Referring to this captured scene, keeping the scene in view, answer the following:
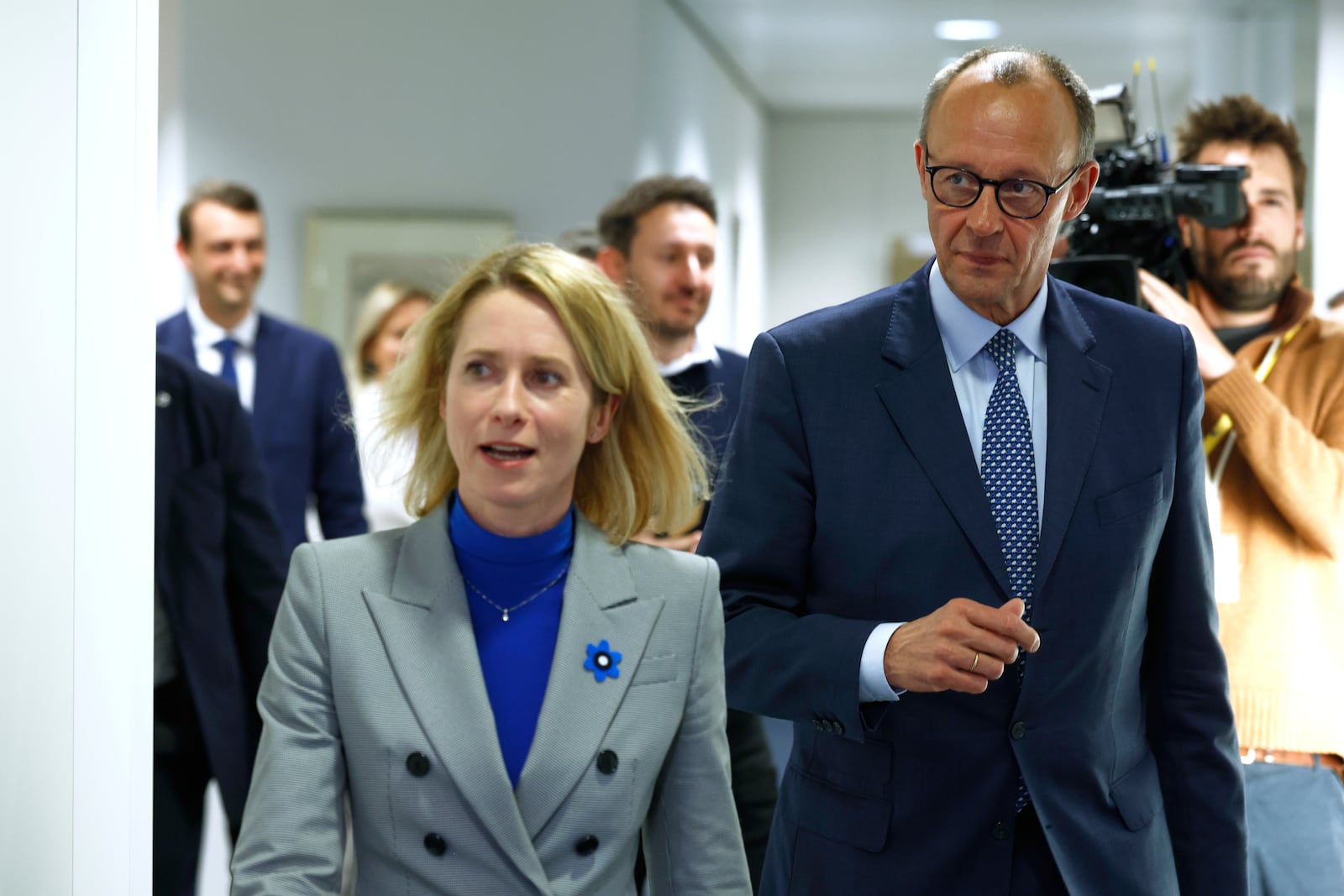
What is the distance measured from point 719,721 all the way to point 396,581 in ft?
1.29

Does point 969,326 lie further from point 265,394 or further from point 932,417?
point 265,394

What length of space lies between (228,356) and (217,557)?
1.52 meters

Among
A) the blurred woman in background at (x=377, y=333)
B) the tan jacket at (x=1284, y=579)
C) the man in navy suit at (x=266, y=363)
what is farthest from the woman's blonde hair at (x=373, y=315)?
the tan jacket at (x=1284, y=579)

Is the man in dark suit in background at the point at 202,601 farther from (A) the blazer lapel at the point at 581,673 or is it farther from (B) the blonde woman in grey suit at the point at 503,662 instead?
(A) the blazer lapel at the point at 581,673

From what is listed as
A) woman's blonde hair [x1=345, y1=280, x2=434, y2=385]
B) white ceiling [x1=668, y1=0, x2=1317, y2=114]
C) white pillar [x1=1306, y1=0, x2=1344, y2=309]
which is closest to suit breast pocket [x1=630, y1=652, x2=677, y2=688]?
woman's blonde hair [x1=345, y1=280, x2=434, y2=385]

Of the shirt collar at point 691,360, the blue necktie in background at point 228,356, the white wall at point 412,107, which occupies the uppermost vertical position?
the white wall at point 412,107

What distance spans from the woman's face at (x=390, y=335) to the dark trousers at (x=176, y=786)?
2671mm

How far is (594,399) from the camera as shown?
1.76 metres

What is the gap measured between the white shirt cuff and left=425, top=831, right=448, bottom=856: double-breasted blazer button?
0.46 meters

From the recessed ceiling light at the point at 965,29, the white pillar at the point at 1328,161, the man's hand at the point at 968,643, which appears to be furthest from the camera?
the recessed ceiling light at the point at 965,29

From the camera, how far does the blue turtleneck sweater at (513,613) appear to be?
1633mm

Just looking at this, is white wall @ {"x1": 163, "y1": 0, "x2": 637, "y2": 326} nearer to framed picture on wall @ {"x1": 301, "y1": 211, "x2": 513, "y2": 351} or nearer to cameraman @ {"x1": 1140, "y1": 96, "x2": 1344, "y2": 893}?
framed picture on wall @ {"x1": 301, "y1": 211, "x2": 513, "y2": 351}

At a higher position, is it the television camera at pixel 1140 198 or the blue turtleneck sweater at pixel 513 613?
the television camera at pixel 1140 198

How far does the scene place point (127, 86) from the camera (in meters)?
1.62
